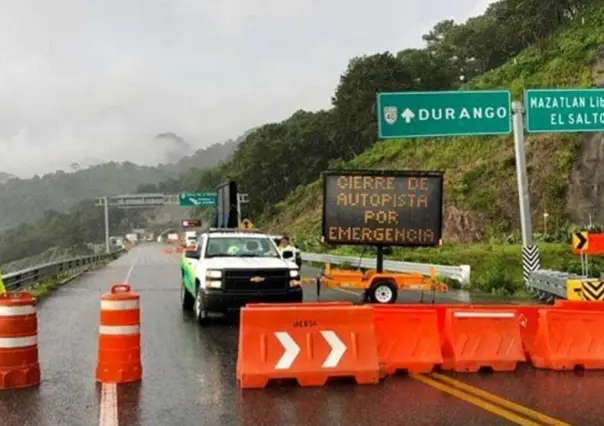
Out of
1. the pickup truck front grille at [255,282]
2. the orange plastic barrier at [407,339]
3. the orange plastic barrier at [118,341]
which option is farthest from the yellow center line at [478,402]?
the pickup truck front grille at [255,282]

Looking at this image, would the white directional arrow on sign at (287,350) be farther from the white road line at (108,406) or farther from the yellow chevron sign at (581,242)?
the yellow chevron sign at (581,242)

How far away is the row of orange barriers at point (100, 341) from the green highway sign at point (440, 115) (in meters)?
14.0

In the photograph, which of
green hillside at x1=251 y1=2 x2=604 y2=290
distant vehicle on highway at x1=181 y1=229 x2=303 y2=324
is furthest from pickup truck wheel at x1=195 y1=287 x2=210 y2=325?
green hillside at x1=251 y1=2 x2=604 y2=290

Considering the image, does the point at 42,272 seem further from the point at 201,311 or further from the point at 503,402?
the point at 503,402

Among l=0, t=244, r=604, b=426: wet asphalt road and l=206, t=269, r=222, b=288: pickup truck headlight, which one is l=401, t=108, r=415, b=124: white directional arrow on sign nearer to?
l=206, t=269, r=222, b=288: pickup truck headlight

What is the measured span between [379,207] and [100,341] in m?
10.8

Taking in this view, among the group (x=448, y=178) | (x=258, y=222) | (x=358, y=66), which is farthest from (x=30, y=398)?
(x=258, y=222)

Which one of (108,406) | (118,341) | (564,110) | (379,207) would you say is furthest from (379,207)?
(108,406)

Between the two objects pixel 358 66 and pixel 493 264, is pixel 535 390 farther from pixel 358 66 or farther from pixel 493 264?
pixel 358 66

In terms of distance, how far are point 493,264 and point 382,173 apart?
9.97m

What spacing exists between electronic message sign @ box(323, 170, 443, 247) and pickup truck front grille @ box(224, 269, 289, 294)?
4.72 meters

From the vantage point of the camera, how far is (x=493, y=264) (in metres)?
26.6

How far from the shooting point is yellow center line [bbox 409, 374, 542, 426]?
6691 millimetres

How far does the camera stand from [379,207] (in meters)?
18.5
